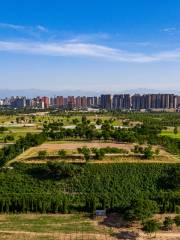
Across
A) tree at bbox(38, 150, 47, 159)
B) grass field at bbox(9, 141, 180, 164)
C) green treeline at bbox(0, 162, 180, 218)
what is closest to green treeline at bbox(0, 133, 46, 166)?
grass field at bbox(9, 141, 180, 164)

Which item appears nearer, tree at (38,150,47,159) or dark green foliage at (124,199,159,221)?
dark green foliage at (124,199,159,221)

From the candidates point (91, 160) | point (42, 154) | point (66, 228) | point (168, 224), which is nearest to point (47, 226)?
point (66, 228)

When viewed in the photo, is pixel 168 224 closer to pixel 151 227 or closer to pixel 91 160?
pixel 151 227

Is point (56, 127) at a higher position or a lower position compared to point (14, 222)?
higher

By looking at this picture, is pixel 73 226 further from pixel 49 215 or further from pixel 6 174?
pixel 6 174

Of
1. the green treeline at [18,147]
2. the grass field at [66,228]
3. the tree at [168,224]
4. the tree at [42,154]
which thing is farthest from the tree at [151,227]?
the green treeline at [18,147]

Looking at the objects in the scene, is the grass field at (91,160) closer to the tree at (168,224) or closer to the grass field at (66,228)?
the grass field at (66,228)

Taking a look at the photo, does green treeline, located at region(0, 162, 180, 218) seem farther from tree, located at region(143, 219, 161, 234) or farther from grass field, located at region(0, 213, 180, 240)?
tree, located at region(143, 219, 161, 234)

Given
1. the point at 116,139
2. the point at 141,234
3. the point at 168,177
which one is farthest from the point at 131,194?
the point at 116,139

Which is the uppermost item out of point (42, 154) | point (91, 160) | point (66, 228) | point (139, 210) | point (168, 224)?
point (42, 154)
